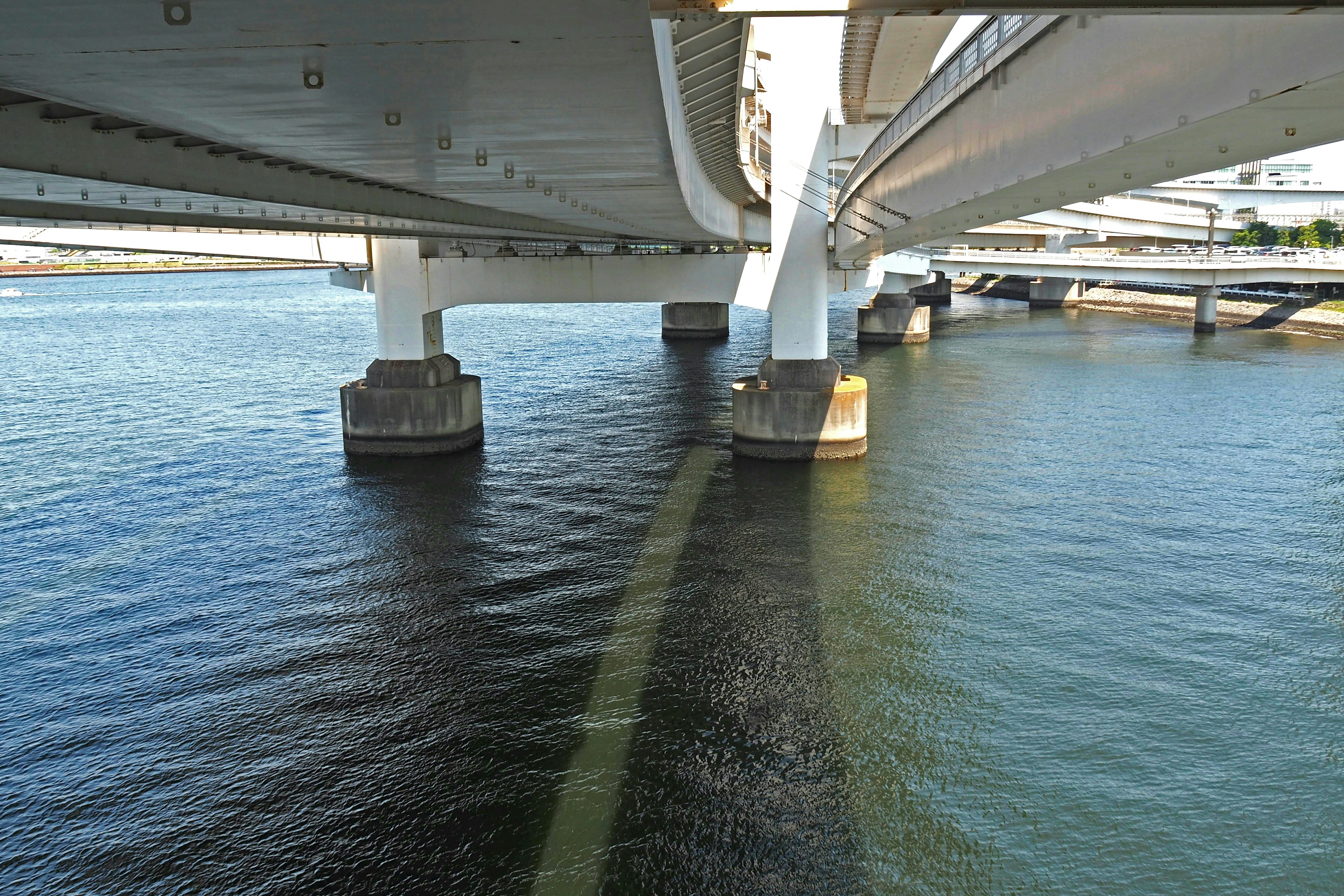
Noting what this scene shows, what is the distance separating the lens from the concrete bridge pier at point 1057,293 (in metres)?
82.4

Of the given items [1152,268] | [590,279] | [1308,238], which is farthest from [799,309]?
[1308,238]

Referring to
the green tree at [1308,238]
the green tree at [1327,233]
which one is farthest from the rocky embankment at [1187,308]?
the green tree at [1327,233]

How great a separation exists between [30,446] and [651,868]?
92.4ft

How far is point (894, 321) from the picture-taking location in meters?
58.8

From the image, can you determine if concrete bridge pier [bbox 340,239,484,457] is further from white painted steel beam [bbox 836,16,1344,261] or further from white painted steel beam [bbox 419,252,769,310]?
white painted steel beam [bbox 836,16,1344,261]

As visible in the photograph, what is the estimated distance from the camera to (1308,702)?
1416 centimetres

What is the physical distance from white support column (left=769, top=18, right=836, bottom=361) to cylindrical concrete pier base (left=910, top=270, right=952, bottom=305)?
5982 centimetres

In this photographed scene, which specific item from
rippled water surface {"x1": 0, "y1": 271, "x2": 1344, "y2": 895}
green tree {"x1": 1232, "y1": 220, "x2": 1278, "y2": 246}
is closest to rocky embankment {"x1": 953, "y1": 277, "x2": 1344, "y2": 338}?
green tree {"x1": 1232, "y1": 220, "x2": 1278, "y2": 246}

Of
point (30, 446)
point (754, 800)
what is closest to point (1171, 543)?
point (754, 800)

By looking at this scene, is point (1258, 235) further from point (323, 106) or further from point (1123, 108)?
point (323, 106)

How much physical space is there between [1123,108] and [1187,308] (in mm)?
67243

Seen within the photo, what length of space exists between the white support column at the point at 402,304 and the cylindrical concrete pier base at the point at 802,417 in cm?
940

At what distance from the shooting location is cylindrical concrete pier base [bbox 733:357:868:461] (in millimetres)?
28359

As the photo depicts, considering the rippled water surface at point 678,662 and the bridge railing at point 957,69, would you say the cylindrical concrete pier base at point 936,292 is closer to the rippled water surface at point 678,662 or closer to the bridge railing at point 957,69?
the rippled water surface at point 678,662
